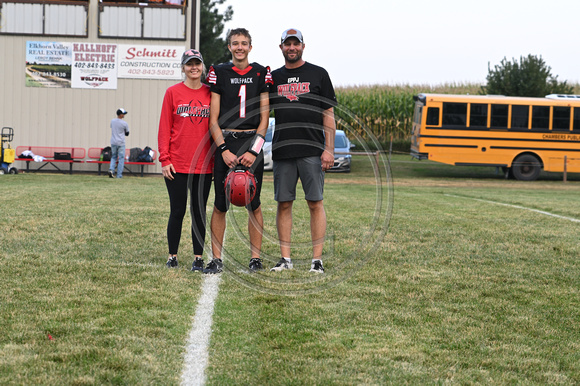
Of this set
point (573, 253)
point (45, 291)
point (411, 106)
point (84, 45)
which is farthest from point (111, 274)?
point (411, 106)

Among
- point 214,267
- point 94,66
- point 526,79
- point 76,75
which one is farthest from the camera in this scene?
point 526,79

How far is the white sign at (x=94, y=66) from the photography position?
22.8 metres

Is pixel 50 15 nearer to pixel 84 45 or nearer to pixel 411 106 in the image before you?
pixel 84 45

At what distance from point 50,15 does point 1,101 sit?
327cm

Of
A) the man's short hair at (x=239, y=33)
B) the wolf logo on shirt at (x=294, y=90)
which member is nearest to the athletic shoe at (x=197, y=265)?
the wolf logo on shirt at (x=294, y=90)

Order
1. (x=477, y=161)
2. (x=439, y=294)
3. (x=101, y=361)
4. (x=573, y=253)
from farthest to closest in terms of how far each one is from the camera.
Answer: (x=477, y=161), (x=573, y=253), (x=439, y=294), (x=101, y=361)

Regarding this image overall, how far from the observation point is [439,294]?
5109 millimetres

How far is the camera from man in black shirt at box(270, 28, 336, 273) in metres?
5.45

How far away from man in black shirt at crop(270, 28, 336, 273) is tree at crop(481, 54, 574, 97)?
108 feet

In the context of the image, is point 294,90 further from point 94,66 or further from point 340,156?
point 340,156

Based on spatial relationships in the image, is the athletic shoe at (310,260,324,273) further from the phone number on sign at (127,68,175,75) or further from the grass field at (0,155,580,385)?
the phone number on sign at (127,68,175,75)

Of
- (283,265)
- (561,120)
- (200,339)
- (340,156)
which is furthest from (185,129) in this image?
(561,120)

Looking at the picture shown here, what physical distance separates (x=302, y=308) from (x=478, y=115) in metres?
22.0

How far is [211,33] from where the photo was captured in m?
45.5
